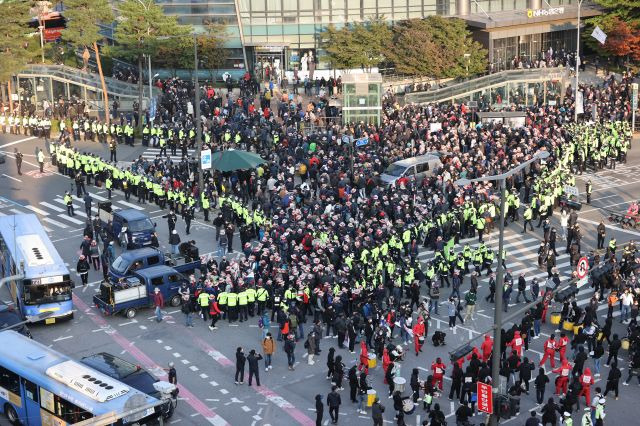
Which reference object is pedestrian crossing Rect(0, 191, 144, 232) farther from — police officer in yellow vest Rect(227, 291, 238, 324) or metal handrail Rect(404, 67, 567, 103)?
metal handrail Rect(404, 67, 567, 103)

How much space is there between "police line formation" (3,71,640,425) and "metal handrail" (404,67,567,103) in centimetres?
260

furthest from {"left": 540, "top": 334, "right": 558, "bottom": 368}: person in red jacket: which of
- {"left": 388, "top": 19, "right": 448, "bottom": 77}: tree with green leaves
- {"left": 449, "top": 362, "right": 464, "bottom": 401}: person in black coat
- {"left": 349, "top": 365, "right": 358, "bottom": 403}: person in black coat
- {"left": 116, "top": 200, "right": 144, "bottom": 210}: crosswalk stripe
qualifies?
{"left": 388, "top": 19, "right": 448, "bottom": 77}: tree with green leaves

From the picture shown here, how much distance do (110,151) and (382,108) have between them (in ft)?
56.7

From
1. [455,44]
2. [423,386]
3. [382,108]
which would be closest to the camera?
[423,386]

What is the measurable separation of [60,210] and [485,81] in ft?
105

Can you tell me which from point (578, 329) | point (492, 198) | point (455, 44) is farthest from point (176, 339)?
point (455, 44)

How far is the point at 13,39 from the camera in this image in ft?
236

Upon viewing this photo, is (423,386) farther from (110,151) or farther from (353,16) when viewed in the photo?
(353,16)

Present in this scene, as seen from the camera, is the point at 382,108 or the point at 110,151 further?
the point at 382,108

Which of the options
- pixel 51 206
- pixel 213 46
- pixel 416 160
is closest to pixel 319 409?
pixel 416 160

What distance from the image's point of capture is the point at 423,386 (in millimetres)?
33062

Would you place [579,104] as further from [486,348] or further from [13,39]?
[13,39]

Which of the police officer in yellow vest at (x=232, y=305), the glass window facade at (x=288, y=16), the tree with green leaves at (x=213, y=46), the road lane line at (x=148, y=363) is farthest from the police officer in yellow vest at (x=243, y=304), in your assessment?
the glass window facade at (x=288, y=16)

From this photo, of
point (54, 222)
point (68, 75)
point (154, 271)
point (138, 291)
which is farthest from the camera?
point (68, 75)
